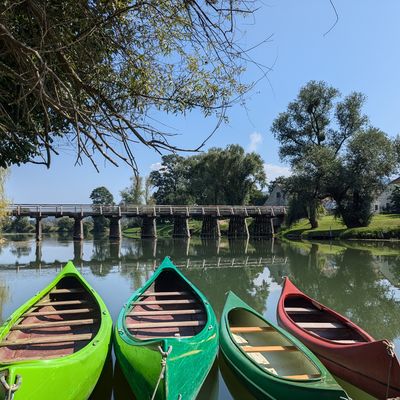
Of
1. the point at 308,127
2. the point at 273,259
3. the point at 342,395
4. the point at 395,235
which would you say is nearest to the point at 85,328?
the point at 342,395

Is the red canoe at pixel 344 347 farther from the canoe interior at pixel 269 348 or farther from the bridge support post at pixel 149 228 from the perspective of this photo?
the bridge support post at pixel 149 228

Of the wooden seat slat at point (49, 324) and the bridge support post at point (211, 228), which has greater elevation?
the wooden seat slat at point (49, 324)

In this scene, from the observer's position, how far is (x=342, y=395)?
3602mm

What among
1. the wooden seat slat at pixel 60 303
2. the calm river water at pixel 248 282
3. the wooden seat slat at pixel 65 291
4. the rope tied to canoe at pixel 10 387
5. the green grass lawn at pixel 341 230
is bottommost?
the calm river water at pixel 248 282

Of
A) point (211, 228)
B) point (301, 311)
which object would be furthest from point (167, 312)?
point (211, 228)

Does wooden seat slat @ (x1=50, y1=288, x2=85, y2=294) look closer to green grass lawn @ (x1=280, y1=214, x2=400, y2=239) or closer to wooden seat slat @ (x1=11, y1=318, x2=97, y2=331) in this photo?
wooden seat slat @ (x1=11, y1=318, x2=97, y2=331)

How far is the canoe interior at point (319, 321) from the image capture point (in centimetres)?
588

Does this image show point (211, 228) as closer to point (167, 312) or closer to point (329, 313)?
point (329, 313)

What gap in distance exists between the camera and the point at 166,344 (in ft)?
12.6

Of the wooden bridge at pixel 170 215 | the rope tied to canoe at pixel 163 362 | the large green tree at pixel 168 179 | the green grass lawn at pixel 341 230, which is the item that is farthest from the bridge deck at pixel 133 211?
the rope tied to canoe at pixel 163 362

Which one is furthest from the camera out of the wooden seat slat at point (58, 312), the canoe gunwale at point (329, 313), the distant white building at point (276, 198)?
the distant white building at point (276, 198)

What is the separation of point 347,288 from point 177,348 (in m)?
10.3

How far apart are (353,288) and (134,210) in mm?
30550

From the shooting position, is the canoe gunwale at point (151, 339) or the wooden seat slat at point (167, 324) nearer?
the canoe gunwale at point (151, 339)
